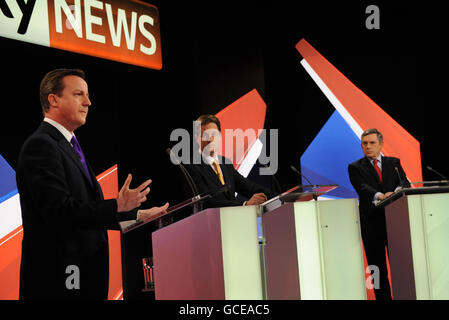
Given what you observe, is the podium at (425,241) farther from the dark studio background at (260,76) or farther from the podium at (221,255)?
the dark studio background at (260,76)

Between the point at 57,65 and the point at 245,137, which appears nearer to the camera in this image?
the point at 57,65

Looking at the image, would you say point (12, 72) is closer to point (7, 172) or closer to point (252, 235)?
point (7, 172)

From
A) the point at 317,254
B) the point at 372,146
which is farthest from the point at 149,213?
the point at 372,146

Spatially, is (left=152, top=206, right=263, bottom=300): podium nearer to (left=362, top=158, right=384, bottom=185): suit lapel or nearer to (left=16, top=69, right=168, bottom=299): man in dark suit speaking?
(left=16, top=69, right=168, bottom=299): man in dark suit speaking

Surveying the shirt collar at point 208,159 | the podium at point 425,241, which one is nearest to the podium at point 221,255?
the podium at point 425,241

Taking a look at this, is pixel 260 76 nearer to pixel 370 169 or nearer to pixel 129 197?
pixel 370 169

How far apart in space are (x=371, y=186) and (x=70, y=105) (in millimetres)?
3368

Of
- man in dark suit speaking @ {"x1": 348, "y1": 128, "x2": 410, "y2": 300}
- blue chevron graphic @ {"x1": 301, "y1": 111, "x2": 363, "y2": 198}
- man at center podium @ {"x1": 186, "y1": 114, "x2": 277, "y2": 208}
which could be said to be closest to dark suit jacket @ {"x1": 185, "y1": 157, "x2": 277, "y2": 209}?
man at center podium @ {"x1": 186, "y1": 114, "x2": 277, "y2": 208}

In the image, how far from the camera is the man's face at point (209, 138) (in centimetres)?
448

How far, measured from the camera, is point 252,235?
2.83 meters

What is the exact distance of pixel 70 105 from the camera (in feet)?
9.12

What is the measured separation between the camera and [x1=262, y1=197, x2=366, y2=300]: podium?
10.3 ft

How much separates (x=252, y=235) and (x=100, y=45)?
3.17 m

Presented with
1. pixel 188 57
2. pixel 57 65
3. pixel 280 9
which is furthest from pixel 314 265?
pixel 280 9
